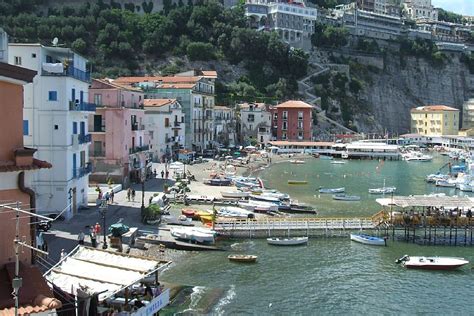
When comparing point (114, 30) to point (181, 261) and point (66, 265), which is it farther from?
point (66, 265)

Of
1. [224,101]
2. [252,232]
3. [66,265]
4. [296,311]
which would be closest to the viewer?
[66,265]

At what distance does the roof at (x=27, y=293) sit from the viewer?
11375mm

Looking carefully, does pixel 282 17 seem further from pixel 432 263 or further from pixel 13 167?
pixel 13 167

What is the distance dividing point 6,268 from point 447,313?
22763 mm

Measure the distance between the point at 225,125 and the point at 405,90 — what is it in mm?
80453

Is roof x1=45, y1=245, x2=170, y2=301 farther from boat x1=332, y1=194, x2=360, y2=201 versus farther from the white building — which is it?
boat x1=332, y1=194, x2=360, y2=201

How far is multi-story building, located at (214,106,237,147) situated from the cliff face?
144 feet

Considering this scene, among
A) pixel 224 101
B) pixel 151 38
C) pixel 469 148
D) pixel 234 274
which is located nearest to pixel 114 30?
pixel 151 38

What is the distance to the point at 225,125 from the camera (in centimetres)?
10881

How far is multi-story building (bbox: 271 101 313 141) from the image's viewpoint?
401 feet

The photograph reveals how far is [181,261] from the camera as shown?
35031 mm

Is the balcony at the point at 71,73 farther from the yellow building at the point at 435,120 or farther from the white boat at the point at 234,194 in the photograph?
the yellow building at the point at 435,120

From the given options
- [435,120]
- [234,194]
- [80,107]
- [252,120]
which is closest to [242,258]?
[80,107]

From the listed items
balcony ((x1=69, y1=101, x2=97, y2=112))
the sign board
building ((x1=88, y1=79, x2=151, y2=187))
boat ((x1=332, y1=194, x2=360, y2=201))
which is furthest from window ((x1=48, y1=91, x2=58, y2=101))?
boat ((x1=332, y1=194, x2=360, y2=201))
